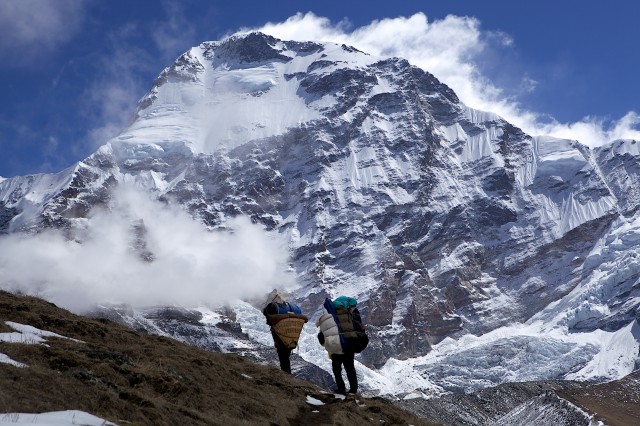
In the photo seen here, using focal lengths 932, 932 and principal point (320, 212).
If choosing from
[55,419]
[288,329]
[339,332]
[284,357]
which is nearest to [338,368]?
[339,332]

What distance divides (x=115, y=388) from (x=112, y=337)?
6.71 metres

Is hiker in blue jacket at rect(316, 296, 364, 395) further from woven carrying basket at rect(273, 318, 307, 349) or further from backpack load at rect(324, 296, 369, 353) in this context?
woven carrying basket at rect(273, 318, 307, 349)

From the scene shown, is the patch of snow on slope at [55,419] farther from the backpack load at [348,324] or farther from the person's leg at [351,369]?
the person's leg at [351,369]

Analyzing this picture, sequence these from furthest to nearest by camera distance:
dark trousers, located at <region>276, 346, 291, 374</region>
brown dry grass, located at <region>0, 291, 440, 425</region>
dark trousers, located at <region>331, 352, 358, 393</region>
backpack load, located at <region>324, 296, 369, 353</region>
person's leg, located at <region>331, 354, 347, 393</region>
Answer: dark trousers, located at <region>276, 346, 291, 374</region>, person's leg, located at <region>331, 354, 347, 393</region>, dark trousers, located at <region>331, 352, 358, 393</region>, backpack load, located at <region>324, 296, 369, 353</region>, brown dry grass, located at <region>0, 291, 440, 425</region>

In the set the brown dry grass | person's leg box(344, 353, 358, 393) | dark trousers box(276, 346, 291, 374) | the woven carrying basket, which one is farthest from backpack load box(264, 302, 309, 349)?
person's leg box(344, 353, 358, 393)

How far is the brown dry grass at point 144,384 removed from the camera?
13.9 metres

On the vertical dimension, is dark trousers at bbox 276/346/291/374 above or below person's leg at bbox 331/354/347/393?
above

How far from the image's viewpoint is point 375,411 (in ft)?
68.4

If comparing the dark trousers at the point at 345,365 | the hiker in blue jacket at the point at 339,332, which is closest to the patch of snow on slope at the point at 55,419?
the hiker in blue jacket at the point at 339,332

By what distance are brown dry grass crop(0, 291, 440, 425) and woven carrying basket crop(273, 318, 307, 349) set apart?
0.86 meters

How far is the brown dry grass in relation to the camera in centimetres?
1387

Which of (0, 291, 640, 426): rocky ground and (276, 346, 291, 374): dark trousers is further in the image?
(276, 346, 291, 374): dark trousers

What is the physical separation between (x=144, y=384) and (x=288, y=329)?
8.44 metres

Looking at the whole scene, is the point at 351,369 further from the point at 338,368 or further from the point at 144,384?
the point at 144,384
